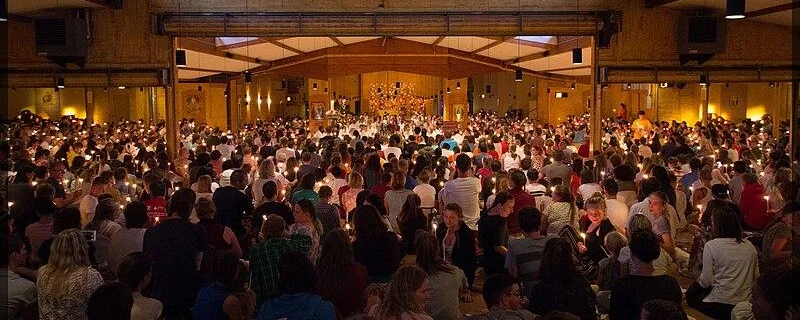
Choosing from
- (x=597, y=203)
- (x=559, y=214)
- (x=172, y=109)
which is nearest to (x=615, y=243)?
(x=597, y=203)

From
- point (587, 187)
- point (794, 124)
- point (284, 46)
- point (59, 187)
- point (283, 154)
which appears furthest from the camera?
point (284, 46)

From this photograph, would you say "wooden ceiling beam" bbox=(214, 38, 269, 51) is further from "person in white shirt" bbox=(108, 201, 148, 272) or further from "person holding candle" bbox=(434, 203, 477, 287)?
"person in white shirt" bbox=(108, 201, 148, 272)

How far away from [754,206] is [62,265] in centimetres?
693

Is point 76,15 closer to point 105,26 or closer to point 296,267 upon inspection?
point 105,26

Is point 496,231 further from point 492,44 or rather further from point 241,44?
point 241,44

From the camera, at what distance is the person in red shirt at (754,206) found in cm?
852

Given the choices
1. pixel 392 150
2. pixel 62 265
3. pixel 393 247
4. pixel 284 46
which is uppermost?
pixel 284 46

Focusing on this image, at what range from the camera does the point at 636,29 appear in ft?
43.9

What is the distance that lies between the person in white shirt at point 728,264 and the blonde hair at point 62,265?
437 cm

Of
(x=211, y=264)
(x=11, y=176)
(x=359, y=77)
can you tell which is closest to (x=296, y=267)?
(x=211, y=264)

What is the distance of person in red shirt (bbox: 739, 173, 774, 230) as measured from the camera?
28.0 ft

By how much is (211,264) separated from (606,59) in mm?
9991

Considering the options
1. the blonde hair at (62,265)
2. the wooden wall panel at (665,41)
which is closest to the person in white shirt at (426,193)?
the blonde hair at (62,265)

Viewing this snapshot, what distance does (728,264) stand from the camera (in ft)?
19.5
